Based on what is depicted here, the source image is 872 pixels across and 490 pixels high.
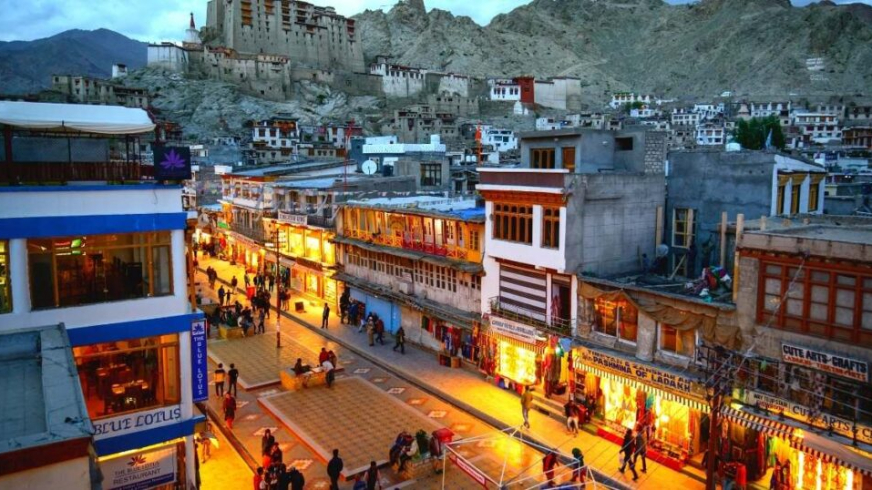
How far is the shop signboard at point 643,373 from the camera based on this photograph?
17609mm

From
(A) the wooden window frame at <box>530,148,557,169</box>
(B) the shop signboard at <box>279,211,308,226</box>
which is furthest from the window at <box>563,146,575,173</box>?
(B) the shop signboard at <box>279,211,308,226</box>

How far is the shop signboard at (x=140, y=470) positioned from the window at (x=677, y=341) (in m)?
13.8

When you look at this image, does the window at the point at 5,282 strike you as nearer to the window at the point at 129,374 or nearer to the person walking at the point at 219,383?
the window at the point at 129,374

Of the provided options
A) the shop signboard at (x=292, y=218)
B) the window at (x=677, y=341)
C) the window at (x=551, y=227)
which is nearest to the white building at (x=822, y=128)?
the shop signboard at (x=292, y=218)

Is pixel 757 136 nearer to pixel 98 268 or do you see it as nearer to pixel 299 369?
pixel 299 369

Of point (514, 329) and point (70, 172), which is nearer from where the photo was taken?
point (70, 172)

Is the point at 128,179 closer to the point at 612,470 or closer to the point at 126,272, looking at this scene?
the point at 126,272

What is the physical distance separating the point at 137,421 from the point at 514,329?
1353 cm

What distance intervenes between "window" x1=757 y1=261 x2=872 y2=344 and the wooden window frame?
10.9 metres

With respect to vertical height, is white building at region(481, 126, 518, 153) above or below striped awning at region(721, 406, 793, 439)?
above

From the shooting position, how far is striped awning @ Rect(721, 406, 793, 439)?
50.2ft

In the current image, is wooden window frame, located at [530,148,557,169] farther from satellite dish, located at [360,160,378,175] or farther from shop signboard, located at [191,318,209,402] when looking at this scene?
satellite dish, located at [360,160,378,175]

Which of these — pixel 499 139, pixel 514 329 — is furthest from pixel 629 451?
pixel 499 139

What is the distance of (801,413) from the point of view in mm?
Answer: 15211
